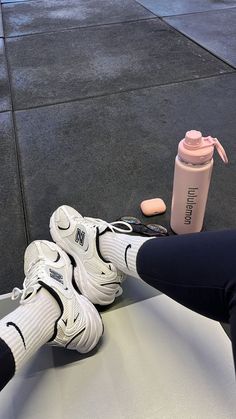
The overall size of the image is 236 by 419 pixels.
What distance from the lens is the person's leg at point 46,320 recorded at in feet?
2.22

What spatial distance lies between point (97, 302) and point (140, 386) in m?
0.22

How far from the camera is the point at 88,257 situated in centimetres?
Answer: 93

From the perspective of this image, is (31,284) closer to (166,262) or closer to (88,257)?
(88,257)

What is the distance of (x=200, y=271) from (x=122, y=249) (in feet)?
0.78

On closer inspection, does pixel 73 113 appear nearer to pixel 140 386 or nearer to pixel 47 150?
pixel 47 150

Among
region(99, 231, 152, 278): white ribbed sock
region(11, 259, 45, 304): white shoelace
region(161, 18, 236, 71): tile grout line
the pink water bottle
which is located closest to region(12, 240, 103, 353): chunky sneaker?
region(11, 259, 45, 304): white shoelace

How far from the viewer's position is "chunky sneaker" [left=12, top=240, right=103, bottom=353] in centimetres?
76

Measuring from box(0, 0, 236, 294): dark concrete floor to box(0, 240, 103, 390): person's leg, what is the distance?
0.71ft

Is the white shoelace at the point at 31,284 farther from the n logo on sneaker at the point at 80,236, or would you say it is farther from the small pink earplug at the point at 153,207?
the small pink earplug at the point at 153,207

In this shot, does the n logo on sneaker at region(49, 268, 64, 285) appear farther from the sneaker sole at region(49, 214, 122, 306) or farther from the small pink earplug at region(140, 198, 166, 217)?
the small pink earplug at region(140, 198, 166, 217)

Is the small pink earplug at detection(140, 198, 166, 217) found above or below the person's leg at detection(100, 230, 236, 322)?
below

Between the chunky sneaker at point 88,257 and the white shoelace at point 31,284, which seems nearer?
the white shoelace at point 31,284

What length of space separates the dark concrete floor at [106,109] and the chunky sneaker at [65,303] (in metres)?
0.19

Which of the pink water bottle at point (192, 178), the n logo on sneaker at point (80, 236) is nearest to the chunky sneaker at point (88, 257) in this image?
the n logo on sneaker at point (80, 236)
